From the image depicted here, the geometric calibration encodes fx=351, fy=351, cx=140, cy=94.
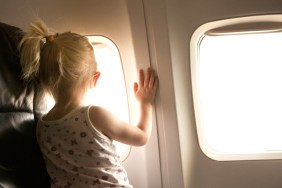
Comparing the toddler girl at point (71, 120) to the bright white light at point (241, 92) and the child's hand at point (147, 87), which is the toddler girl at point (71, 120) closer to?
the child's hand at point (147, 87)

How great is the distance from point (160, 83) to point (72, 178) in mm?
554

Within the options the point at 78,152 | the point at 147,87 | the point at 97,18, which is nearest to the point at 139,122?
the point at 147,87

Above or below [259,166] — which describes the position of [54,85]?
above

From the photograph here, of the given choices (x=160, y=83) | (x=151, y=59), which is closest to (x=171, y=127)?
(x=160, y=83)

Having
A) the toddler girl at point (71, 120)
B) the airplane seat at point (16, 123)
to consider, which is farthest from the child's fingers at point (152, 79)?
the airplane seat at point (16, 123)

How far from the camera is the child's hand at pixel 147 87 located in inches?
60.1

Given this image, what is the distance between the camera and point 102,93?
5.72 feet

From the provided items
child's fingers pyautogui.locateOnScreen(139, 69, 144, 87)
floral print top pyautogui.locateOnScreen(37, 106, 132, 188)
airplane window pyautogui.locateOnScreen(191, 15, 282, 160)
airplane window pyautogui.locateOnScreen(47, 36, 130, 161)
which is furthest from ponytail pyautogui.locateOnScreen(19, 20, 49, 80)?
airplane window pyautogui.locateOnScreen(191, 15, 282, 160)

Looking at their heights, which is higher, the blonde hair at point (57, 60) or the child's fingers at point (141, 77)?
the blonde hair at point (57, 60)

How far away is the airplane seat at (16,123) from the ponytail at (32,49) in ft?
0.08

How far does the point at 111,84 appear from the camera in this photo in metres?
1.70

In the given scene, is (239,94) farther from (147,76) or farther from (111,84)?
(111,84)

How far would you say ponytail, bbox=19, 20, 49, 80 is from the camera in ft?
4.06

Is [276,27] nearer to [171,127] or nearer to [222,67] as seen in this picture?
[222,67]
